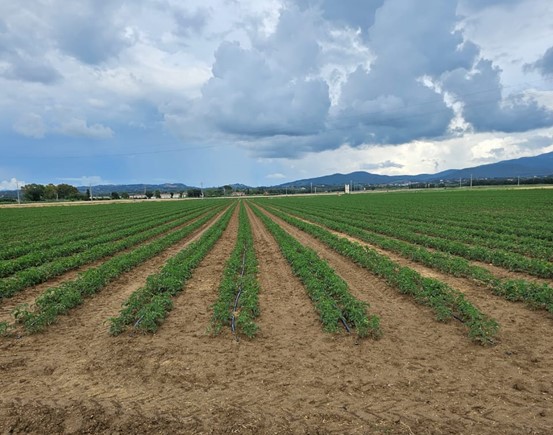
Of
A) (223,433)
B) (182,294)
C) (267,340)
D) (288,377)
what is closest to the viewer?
(223,433)

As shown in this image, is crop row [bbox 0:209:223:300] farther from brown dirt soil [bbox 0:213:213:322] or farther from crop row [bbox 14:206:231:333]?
crop row [bbox 14:206:231:333]

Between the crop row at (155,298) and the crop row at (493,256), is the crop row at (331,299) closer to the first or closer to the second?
the crop row at (155,298)

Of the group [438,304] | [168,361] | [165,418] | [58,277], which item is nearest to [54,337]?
[168,361]

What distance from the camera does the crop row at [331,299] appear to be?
8.02m

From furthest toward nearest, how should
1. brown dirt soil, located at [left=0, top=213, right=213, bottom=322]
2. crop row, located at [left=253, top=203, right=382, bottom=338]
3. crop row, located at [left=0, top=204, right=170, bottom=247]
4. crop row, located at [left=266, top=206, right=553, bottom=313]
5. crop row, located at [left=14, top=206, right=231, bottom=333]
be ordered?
crop row, located at [left=0, top=204, right=170, bottom=247]
brown dirt soil, located at [left=0, top=213, right=213, bottom=322]
crop row, located at [left=266, top=206, right=553, bottom=313]
crop row, located at [left=14, top=206, right=231, bottom=333]
crop row, located at [left=253, top=203, right=382, bottom=338]

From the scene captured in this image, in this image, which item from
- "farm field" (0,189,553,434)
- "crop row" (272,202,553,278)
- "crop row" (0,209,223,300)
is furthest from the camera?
"crop row" (272,202,553,278)

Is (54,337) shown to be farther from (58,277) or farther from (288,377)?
(58,277)

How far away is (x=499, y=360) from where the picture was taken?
6.59 metres

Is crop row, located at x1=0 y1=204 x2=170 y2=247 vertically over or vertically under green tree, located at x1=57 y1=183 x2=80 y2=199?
under

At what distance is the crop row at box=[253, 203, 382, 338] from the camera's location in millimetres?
8023

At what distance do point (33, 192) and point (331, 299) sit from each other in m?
182

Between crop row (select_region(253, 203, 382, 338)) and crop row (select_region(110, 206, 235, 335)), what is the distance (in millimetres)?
3788

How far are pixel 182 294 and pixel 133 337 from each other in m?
3.33

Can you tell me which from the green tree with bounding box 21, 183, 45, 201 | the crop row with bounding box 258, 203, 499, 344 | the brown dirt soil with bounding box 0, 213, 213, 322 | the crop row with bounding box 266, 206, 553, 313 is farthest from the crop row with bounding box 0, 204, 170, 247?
the green tree with bounding box 21, 183, 45, 201
